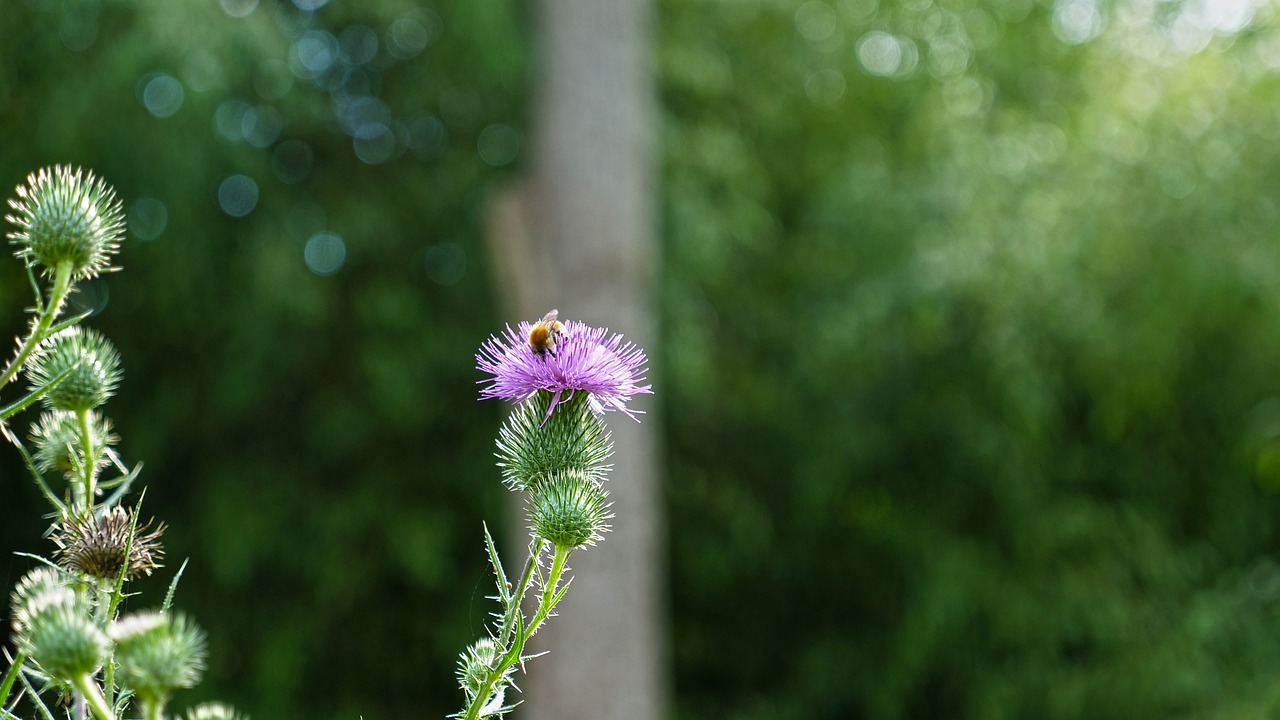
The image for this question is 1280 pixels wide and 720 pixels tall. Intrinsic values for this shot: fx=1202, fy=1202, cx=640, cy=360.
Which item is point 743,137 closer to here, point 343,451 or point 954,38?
point 954,38

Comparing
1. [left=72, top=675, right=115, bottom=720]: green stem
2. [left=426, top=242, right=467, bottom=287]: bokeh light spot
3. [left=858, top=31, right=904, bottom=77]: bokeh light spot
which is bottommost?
[left=72, top=675, right=115, bottom=720]: green stem

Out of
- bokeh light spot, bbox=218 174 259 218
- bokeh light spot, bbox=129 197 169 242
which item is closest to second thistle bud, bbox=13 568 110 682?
bokeh light spot, bbox=129 197 169 242

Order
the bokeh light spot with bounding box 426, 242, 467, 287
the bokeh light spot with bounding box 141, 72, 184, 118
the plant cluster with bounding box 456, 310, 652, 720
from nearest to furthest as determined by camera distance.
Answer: the plant cluster with bounding box 456, 310, 652, 720 → the bokeh light spot with bounding box 141, 72, 184, 118 → the bokeh light spot with bounding box 426, 242, 467, 287

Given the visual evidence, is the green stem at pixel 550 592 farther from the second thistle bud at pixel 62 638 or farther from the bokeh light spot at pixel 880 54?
the bokeh light spot at pixel 880 54

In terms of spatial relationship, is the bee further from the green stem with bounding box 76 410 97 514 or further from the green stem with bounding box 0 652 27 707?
the green stem with bounding box 0 652 27 707

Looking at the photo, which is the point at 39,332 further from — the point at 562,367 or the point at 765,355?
the point at 765,355

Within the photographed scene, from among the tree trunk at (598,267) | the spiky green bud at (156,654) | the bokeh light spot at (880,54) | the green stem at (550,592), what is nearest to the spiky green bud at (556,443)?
the green stem at (550,592)

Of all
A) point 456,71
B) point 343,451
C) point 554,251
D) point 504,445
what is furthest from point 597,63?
point 504,445
